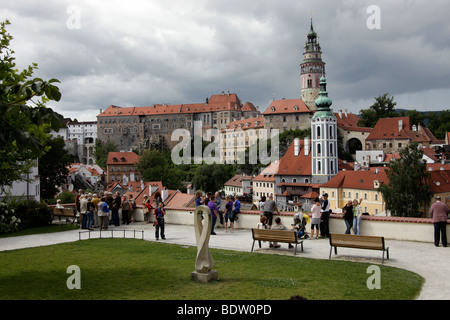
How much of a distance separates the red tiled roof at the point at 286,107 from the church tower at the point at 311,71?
14.8ft

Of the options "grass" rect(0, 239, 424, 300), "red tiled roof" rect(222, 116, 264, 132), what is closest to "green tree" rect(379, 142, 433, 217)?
"grass" rect(0, 239, 424, 300)

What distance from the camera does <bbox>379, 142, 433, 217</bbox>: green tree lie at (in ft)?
151

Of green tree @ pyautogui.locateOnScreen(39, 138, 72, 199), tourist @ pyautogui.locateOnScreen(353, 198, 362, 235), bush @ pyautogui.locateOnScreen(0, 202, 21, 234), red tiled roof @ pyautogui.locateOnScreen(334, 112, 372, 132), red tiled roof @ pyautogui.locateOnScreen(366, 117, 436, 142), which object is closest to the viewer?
bush @ pyautogui.locateOnScreen(0, 202, 21, 234)

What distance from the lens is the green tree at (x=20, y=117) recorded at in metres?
4.94

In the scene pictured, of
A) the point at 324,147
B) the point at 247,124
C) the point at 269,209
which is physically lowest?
the point at 269,209

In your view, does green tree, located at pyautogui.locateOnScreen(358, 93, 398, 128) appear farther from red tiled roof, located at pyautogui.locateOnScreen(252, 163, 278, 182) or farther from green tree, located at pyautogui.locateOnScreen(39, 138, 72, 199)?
green tree, located at pyautogui.locateOnScreen(39, 138, 72, 199)

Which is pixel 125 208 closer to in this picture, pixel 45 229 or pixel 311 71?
pixel 45 229

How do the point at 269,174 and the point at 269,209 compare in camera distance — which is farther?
the point at 269,174

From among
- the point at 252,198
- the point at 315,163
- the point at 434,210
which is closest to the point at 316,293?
the point at 434,210

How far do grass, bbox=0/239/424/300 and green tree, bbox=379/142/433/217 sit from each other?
38784 mm

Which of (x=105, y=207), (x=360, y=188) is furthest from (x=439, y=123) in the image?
(x=105, y=207)

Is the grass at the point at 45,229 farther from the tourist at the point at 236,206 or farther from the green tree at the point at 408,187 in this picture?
the green tree at the point at 408,187

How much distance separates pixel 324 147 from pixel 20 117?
73459 mm

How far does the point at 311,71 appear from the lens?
116500 mm
